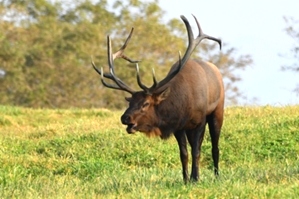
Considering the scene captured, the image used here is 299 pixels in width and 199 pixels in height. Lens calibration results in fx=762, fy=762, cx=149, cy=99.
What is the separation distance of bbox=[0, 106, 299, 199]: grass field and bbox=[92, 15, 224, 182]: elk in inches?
20.0

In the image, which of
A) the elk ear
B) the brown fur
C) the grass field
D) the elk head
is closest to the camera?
the grass field

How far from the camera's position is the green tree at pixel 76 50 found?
3216 cm

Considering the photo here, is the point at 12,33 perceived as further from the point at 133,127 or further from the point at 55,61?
the point at 133,127

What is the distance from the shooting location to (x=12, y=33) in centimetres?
3328

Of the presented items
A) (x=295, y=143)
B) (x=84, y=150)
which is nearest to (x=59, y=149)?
(x=84, y=150)

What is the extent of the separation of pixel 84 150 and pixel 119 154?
575mm

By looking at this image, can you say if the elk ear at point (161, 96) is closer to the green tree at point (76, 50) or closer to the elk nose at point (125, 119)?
the elk nose at point (125, 119)

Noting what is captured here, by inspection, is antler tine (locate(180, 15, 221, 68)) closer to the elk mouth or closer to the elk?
the elk

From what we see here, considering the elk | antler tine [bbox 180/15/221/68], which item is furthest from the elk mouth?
antler tine [bbox 180/15/221/68]

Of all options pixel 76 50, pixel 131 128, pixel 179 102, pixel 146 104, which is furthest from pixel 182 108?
pixel 76 50

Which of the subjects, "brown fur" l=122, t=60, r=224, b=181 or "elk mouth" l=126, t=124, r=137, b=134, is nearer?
"elk mouth" l=126, t=124, r=137, b=134

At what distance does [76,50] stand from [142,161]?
73.3 feet

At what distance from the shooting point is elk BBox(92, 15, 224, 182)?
789 cm

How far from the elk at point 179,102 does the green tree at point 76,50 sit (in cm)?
2316
